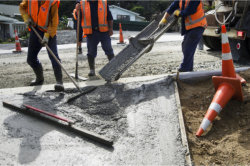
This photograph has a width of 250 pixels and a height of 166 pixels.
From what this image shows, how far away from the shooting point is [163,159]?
227 centimetres

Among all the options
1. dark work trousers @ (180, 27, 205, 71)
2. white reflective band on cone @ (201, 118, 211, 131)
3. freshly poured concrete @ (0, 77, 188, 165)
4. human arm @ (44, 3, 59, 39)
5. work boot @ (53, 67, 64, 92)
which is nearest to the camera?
freshly poured concrete @ (0, 77, 188, 165)

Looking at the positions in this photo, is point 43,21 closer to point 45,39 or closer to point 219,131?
point 45,39

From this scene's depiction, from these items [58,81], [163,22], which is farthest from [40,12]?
[163,22]

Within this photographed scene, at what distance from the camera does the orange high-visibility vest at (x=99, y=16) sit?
475 cm

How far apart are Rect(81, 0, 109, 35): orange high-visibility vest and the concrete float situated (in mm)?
1883

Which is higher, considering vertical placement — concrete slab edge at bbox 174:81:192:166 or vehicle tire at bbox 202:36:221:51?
vehicle tire at bbox 202:36:221:51

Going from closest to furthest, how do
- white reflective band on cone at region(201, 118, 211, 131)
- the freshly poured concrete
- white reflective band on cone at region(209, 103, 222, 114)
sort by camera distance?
the freshly poured concrete → white reflective band on cone at region(201, 118, 211, 131) → white reflective band on cone at region(209, 103, 222, 114)

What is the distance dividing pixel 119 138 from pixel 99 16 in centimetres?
292

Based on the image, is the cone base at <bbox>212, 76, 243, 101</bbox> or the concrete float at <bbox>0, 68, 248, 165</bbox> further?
the cone base at <bbox>212, 76, 243, 101</bbox>

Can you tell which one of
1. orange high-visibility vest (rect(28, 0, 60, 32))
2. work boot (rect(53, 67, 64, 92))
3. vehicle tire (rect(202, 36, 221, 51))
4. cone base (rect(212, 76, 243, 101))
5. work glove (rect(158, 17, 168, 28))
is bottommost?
work boot (rect(53, 67, 64, 92))

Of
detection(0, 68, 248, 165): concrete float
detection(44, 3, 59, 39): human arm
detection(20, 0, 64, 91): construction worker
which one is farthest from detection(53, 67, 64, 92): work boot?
detection(44, 3, 59, 39): human arm

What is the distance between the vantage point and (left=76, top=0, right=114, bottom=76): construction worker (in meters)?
4.77

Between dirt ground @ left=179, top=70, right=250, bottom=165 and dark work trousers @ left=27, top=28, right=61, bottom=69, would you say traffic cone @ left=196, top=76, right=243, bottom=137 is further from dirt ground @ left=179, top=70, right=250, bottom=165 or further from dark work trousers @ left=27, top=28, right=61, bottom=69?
dark work trousers @ left=27, top=28, right=61, bottom=69

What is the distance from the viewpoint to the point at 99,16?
4766 millimetres
